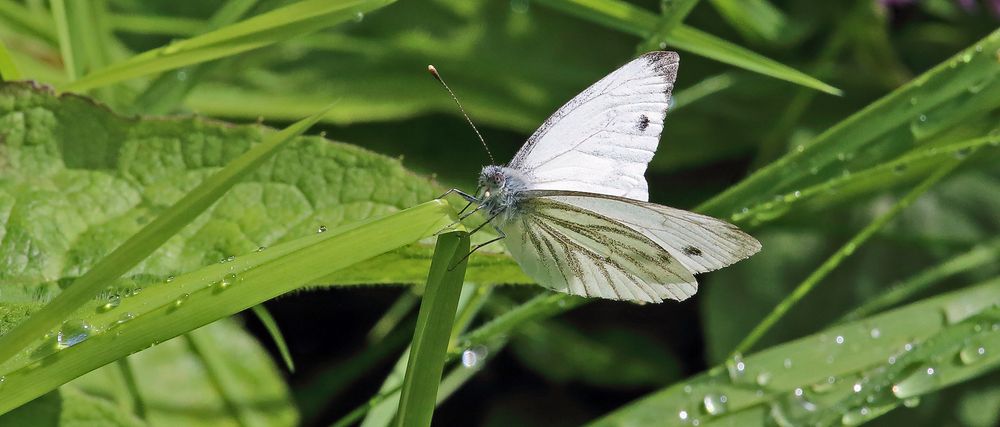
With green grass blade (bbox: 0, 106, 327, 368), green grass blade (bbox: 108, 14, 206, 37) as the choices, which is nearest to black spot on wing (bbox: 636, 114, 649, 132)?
green grass blade (bbox: 0, 106, 327, 368)

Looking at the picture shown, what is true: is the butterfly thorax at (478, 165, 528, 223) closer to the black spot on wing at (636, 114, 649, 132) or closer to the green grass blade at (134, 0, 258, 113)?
the black spot on wing at (636, 114, 649, 132)

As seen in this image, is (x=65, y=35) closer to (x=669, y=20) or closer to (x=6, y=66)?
(x=6, y=66)

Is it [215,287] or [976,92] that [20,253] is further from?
[976,92]

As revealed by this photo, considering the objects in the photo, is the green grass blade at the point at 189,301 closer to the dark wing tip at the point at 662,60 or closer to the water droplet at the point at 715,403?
the dark wing tip at the point at 662,60

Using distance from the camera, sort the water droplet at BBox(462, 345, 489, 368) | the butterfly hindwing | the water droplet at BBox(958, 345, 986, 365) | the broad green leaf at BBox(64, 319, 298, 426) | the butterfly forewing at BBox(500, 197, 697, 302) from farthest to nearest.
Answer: the broad green leaf at BBox(64, 319, 298, 426) → the water droplet at BBox(462, 345, 489, 368) → the water droplet at BBox(958, 345, 986, 365) → the butterfly forewing at BBox(500, 197, 697, 302) → the butterfly hindwing

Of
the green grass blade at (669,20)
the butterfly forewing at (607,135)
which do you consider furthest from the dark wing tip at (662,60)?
the green grass blade at (669,20)
